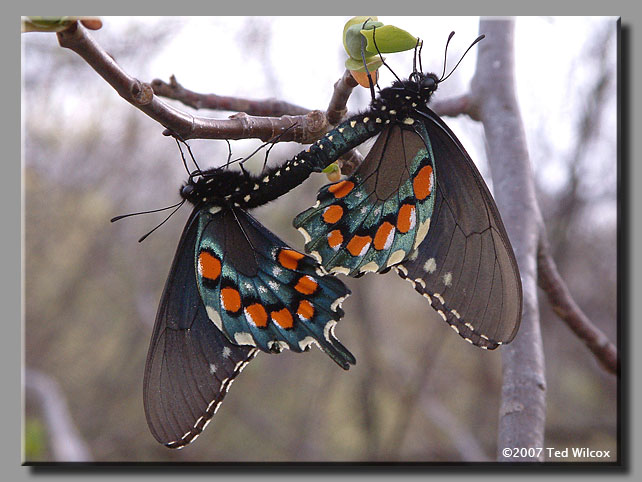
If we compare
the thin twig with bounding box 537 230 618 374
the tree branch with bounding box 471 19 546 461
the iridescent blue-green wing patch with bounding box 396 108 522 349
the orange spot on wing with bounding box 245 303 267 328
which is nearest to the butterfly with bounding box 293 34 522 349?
the iridescent blue-green wing patch with bounding box 396 108 522 349

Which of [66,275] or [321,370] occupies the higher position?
[66,275]

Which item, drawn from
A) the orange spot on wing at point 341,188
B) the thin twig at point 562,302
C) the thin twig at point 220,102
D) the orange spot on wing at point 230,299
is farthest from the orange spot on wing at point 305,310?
the thin twig at point 562,302

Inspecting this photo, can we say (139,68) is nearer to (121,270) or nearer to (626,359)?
(121,270)

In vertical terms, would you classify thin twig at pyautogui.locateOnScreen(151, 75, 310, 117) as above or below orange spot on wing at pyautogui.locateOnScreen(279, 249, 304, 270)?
above

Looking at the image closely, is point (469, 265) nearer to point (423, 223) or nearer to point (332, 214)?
point (423, 223)

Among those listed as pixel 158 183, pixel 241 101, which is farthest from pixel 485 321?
pixel 158 183

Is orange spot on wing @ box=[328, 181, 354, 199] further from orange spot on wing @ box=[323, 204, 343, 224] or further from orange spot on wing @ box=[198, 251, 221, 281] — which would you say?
orange spot on wing @ box=[198, 251, 221, 281]

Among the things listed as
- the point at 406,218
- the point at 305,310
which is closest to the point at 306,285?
the point at 305,310
